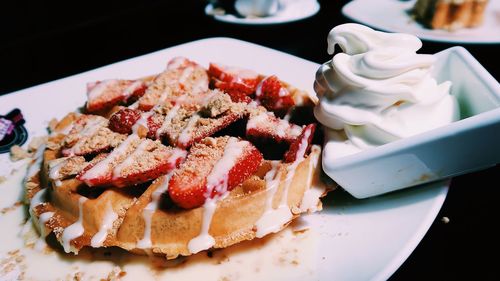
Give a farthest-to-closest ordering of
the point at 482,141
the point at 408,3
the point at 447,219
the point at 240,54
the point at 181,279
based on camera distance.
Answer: the point at 408,3
the point at 240,54
the point at 447,219
the point at 181,279
the point at 482,141

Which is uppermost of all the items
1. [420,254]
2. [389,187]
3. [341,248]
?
[389,187]

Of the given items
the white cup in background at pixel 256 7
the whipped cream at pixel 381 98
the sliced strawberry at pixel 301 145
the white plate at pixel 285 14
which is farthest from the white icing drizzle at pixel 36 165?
the white cup in background at pixel 256 7

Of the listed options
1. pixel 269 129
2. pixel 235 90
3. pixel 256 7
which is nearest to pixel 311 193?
pixel 269 129

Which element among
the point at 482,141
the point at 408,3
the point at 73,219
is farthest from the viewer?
the point at 408,3

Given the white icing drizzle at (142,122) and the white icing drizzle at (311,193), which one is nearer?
the white icing drizzle at (311,193)

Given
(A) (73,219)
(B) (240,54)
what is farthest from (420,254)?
(B) (240,54)

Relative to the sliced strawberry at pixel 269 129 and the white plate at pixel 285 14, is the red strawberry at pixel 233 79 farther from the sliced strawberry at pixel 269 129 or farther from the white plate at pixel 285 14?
the white plate at pixel 285 14

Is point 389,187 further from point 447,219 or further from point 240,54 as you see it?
point 240,54
